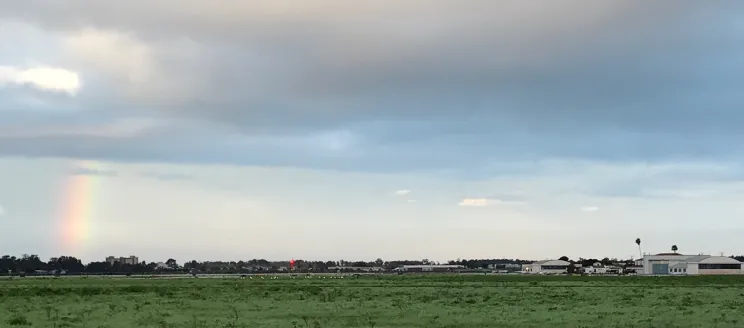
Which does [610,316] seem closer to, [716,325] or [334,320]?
[716,325]

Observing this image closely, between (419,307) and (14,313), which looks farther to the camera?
(419,307)

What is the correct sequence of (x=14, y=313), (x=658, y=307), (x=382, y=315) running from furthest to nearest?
(x=658, y=307), (x=14, y=313), (x=382, y=315)

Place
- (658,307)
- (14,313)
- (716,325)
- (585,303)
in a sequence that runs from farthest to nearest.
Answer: (585,303)
(658,307)
(14,313)
(716,325)

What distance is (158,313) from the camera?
47.8 metres

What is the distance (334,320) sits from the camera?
41.8 m

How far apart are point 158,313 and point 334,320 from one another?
40.5ft

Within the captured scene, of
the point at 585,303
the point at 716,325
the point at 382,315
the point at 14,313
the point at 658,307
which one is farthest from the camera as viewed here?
the point at 585,303

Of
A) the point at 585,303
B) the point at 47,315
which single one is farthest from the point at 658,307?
the point at 47,315

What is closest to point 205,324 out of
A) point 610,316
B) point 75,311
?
point 75,311

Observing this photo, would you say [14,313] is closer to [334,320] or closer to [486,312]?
[334,320]

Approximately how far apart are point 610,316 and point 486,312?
737cm

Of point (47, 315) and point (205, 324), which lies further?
point (47, 315)

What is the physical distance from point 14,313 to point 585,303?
38.6m

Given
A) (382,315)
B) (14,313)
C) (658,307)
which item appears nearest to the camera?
(382,315)
